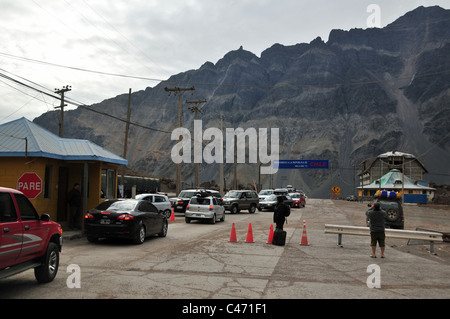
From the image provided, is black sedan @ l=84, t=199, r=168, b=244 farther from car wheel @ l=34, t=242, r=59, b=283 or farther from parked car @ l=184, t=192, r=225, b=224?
parked car @ l=184, t=192, r=225, b=224

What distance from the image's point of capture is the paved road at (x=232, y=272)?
6789 mm

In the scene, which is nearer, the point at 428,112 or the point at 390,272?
the point at 390,272

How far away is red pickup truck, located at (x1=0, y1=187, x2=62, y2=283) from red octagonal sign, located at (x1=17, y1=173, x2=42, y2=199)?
7.52 metres

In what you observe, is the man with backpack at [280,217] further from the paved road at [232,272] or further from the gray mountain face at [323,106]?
the gray mountain face at [323,106]

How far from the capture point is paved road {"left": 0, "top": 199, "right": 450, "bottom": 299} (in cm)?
679

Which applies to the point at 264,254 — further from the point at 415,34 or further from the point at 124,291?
the point at 415,34

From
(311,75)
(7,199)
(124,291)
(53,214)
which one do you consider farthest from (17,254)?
(311,75)

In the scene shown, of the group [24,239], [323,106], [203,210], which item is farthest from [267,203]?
[323,106]

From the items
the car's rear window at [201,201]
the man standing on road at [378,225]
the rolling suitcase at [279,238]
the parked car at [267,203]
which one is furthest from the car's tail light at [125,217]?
the parked car at [267,203]

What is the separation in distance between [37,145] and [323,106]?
442 feet

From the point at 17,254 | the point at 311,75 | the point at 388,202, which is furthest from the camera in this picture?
the point at 311,75

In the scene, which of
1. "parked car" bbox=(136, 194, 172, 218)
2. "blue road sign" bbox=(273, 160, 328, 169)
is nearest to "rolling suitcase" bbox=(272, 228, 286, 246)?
"parked car" bbox=(136, 194, 172, 218)

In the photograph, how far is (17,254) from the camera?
20.8ft
